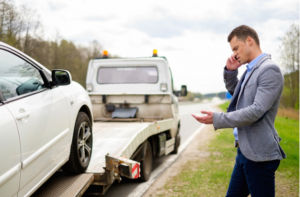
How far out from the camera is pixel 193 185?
5.32 meters

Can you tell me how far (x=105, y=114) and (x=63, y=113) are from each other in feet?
14.0

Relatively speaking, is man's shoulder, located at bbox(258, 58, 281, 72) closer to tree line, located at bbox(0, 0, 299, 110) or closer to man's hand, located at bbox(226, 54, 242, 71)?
man's hand, located at bbox(226, 54, 242, 71)

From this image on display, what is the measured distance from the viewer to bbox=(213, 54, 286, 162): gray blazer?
89.8 inches

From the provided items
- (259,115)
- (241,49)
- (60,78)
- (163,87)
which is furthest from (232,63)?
(163,87)

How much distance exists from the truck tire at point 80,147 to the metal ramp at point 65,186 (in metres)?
0.10

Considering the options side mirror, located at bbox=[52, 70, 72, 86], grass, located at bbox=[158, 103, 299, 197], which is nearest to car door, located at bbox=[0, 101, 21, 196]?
side mirror, located at bbox=[52, 70, 72, 86]

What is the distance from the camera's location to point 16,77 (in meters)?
2.71

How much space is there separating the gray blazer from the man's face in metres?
0.16

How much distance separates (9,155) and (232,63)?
211 centimetres

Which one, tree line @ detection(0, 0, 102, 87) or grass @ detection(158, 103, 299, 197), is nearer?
grass @ detection(158, 103, 299, 197)

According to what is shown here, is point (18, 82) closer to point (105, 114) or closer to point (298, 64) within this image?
point (105, 114)

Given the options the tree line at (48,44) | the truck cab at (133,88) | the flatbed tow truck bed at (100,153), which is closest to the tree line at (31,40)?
the tree line at (48,44)

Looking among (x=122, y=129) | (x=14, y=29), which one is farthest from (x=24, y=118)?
(x=14, y=29)

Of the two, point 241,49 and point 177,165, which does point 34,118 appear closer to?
point 241,49
